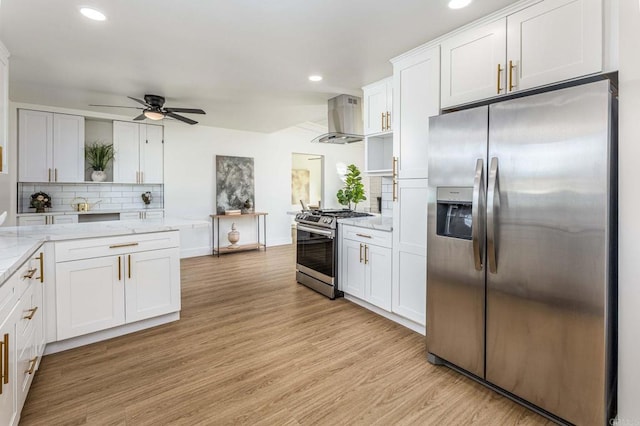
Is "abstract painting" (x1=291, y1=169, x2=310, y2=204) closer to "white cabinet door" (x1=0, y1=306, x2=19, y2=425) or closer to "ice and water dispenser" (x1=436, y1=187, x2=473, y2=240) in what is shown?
"ice and water dispenser" (x1=436, y1=187, x2=473, y2=240)

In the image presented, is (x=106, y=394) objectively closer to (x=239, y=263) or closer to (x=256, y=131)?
(x=239, y=263)

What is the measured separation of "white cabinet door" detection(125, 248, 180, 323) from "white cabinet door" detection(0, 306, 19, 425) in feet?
3.74

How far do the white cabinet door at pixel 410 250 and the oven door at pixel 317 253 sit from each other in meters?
0.93

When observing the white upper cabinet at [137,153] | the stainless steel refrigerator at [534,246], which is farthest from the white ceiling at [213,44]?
the white upper cabinet at [137,153]

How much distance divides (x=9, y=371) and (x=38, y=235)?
1253 mm

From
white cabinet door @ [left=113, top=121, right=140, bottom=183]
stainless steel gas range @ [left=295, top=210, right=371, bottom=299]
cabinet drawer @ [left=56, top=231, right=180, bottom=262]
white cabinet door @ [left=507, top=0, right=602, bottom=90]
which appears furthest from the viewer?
white cabinet door @ [left=113, top=121, right=140, bottom=183]

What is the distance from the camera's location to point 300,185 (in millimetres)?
10602

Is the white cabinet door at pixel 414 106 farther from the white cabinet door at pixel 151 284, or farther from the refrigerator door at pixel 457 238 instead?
the white cabinet door at pixel 151 284

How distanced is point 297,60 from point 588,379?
3.06 m

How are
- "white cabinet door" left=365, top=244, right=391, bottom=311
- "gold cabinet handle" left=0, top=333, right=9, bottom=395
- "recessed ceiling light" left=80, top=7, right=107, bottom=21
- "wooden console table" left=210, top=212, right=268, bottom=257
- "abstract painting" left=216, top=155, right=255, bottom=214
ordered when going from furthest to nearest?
"abstract painting" left=216, top=155, right=255, bottom=214 < "wooden console table" left=210, top=212, right=268, bottom=257 < "white cabinet door" left=365, top=244, right=391, bottom=311 < "recessed ceiling light" left=80, top=7, right=107, bottom=21 < "gold cabinet handle" left=0, top=333, right=9, bottom=395

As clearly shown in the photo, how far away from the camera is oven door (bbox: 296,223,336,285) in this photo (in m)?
3.75

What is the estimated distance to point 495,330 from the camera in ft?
6.31

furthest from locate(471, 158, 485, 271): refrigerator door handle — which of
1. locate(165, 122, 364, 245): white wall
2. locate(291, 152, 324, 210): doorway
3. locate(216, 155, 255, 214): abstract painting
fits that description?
locate(291, 152, 324, 210): doorway

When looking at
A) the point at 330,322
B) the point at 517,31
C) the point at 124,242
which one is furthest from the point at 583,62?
the point at 124,242
